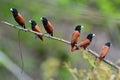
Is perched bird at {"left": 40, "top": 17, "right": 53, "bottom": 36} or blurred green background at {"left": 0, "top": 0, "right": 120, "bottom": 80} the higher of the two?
perched bird at {"left": 40, "top": 17, "right": 53, "bottom": 36}

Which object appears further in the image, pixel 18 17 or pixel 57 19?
pixel 57 19

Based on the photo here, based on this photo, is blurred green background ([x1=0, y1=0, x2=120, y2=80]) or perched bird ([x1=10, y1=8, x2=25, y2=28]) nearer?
perched bird ([x1=10, y1=8, x2=25, y2=28])

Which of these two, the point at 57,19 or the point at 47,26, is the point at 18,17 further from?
the point at 57,19

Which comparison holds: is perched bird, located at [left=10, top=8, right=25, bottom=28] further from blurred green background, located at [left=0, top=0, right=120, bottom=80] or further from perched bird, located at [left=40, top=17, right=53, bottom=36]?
blurred green background, located at [left=0, top=0, right=120, bottom=80]

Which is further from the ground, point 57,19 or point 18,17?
point 18,17

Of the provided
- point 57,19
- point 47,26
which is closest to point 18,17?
point 47,26

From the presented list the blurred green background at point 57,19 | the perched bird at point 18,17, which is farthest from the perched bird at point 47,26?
the blurred green background at point 57,19

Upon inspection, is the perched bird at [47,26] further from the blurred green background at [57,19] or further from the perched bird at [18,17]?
the blurred green background at [57,19]

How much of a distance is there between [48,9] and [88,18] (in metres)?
0.59

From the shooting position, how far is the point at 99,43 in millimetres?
7355

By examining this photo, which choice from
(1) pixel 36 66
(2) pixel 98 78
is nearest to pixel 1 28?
(1) pixel 36 66

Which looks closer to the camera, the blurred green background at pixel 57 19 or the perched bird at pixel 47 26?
the perched bird at pixel 47 26

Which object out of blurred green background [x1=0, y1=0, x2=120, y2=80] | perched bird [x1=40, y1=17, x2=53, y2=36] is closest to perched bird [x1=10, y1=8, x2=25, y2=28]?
perched bird [x1=40, y1=17, x2=53, y2=36]

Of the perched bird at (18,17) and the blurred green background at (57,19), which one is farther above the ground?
the perched bird at (18,17)
